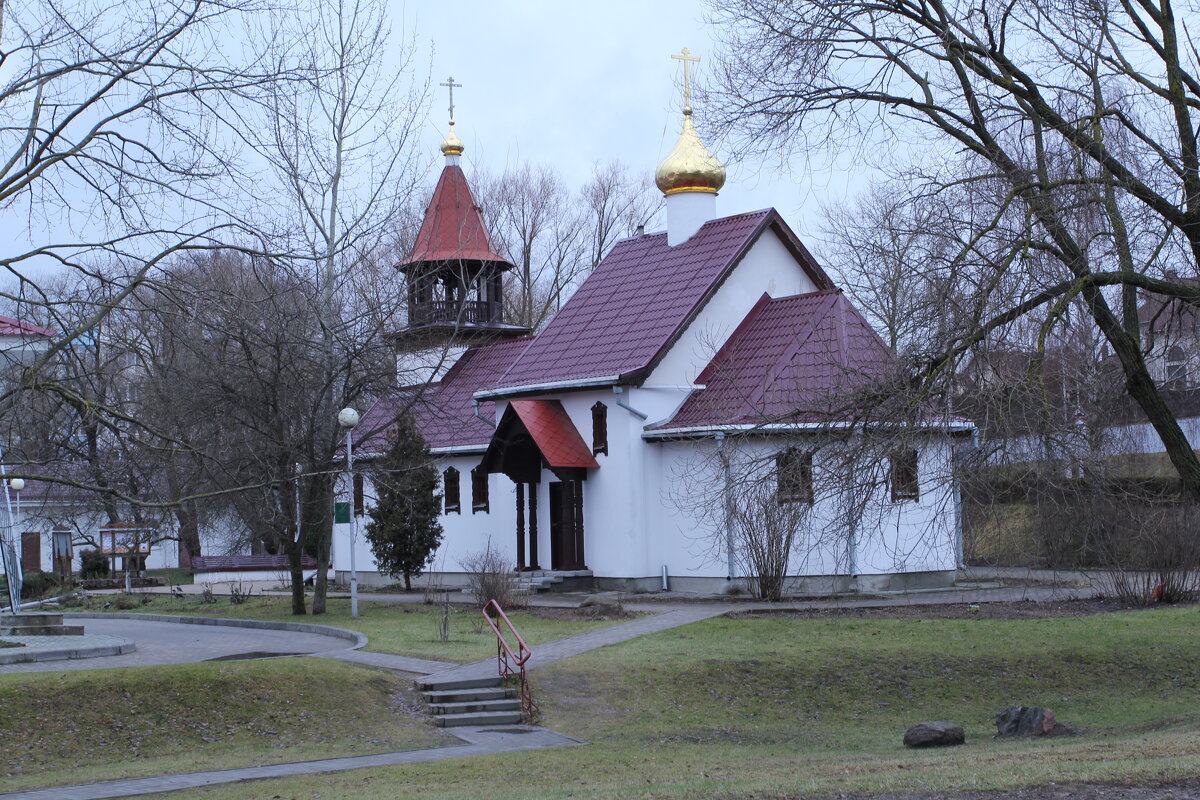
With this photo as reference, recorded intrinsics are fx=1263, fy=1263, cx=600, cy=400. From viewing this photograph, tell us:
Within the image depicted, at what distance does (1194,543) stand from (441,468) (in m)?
18.7

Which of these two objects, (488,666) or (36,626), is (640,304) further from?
(36,626)

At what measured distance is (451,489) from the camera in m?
33.7

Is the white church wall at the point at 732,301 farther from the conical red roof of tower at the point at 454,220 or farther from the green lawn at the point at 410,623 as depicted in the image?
the conical red roof of tower at the point at 454,220

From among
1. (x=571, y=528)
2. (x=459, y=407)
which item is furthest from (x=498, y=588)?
(x=459, y=407)

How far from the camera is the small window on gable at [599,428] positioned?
1136 inches

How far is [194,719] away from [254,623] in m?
9.63

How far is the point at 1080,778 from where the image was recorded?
362 inches

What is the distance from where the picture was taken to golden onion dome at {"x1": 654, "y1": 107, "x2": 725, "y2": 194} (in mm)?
31750

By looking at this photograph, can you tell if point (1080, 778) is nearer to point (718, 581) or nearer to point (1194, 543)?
point (1194, 543)

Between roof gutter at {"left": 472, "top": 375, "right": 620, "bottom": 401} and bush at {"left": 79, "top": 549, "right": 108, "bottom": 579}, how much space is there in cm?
2150

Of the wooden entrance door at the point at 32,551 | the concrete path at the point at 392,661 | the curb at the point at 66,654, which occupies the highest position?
the wooden entrance door at the point at 32,551

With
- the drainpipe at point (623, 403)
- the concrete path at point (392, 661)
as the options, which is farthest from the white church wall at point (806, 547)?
the concrete path at point (392, 661)

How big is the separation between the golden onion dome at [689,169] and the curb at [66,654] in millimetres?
18016

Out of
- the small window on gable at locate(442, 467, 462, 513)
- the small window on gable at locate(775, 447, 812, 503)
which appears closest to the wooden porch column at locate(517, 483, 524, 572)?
the small window on gable at locate(442, 467, 462, 513)
